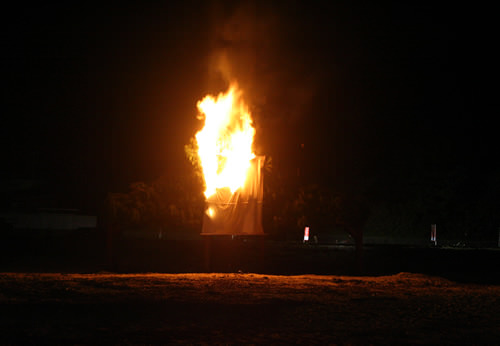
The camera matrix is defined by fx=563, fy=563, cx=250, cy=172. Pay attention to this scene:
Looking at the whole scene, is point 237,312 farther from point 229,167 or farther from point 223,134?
point 223,134

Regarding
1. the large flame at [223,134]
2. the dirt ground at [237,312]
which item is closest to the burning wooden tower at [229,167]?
the large flame at [223,134]

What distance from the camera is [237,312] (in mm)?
10172

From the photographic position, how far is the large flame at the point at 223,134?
1753cm

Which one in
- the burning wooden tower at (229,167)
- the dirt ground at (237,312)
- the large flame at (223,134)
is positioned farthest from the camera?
the large flame at (223,134)

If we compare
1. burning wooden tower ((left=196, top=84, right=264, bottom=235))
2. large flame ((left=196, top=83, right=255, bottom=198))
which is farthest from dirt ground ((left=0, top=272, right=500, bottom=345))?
large flame ((left=196, top=83, right=255, bottom=198))

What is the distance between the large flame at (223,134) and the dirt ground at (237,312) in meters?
4.08

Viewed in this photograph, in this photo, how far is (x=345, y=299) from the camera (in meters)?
11.9

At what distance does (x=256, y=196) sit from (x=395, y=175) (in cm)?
2619

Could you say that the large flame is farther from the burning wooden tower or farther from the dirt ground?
the dirt ground

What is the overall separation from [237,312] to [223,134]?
27.3 feet

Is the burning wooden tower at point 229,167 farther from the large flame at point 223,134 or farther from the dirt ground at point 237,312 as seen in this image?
the dirt ground at point 237,312

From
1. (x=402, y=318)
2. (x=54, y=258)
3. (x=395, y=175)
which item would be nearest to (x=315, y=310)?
(x=402, y=318)

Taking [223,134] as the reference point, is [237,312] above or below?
below

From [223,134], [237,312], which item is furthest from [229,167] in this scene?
[237,312]
